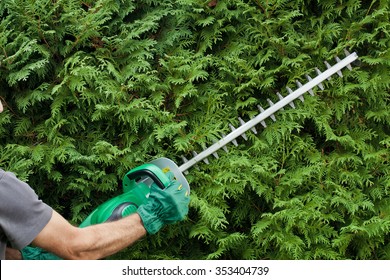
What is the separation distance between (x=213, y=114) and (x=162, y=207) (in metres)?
0.94

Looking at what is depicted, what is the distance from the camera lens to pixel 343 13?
3662 mm

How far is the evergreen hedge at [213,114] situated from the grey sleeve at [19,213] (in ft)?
3.29

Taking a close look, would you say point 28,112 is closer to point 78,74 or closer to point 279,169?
point 78,74

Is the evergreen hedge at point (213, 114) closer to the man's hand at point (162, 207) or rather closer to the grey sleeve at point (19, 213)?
the man's hand at point (162, 207)

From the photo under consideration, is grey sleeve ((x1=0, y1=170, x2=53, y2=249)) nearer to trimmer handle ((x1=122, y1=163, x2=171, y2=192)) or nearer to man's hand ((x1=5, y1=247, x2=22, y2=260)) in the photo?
man's hand ((x1=5, y1=247, x2=22, y2=260))

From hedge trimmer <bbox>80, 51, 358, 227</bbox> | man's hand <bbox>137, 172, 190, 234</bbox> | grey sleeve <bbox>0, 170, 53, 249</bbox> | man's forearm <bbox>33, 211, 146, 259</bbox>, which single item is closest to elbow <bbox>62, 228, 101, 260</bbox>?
man's forearm <bbox>33, 211, 146, 259</bbox>

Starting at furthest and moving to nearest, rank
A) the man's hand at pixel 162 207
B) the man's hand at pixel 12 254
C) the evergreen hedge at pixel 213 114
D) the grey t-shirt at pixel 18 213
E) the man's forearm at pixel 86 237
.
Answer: the evergreen hedge at pixel 213 114 < the man's hand at pixel 12 254 < the man's hand at pixel 162 207 < the man's forearm at pixel 86 237 < the grey t-shirt at pixel 18 213

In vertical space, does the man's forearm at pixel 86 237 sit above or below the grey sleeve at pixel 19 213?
below

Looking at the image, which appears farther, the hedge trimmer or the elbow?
the hedge trimmer

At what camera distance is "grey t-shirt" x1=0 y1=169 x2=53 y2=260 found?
Answer: 221cm

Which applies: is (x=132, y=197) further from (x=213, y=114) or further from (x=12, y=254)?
(x=213, y=114)

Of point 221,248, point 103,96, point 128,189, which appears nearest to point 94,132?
point 103,96

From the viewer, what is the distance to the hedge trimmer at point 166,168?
2.96 metres

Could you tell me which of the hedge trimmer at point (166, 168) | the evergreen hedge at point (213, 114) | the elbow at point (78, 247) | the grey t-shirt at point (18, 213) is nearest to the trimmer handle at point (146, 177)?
the hedge trimmer at point (166, 168)
